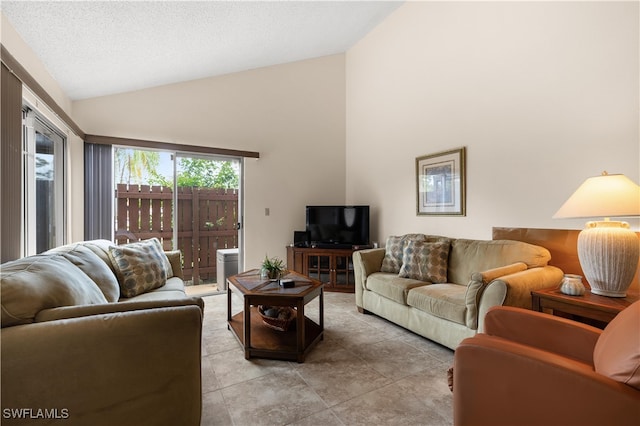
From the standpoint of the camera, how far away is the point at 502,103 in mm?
2807

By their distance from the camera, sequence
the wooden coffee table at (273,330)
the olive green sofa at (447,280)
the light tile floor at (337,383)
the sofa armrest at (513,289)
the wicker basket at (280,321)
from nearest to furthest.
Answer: the light tile floor at (337,383) < the sofa armrest at (513,289) < the olive green sofa at (447,280) < the wooden coffee table at (273,330) < the wicker basket at (280,321)

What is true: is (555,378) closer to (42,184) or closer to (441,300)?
(441,300)

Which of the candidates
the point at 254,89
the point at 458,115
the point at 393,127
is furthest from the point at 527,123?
the point at 254,89

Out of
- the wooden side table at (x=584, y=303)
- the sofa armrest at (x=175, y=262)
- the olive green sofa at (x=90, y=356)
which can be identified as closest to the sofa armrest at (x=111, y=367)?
the olive green sofa at (x=90, y=356)

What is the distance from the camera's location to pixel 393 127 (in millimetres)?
4090

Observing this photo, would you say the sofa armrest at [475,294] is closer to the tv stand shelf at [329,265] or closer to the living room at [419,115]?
the living room at [419,115]

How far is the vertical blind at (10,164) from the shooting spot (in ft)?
5.69

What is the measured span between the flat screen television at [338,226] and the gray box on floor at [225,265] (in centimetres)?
115

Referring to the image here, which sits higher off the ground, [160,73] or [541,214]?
[160,73]

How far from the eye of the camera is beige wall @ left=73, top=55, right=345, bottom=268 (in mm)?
3824

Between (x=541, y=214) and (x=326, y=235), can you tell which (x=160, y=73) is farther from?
(x=541, y=214)

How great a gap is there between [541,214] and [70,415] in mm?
3252

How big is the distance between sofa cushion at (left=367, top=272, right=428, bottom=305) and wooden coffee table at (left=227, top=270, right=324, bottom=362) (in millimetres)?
689

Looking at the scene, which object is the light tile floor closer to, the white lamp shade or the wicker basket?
the wicker basket
